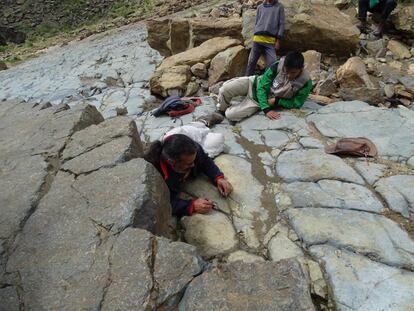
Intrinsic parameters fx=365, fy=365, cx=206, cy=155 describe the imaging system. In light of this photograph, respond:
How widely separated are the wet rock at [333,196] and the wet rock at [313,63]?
10.2 ft

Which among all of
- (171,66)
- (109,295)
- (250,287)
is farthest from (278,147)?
(171,66)

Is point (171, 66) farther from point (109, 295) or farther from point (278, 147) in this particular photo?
point (109, 295)

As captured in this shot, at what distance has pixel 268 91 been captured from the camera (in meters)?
4.87

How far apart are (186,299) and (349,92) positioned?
13.7 feet

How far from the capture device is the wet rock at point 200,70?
6.43 metres

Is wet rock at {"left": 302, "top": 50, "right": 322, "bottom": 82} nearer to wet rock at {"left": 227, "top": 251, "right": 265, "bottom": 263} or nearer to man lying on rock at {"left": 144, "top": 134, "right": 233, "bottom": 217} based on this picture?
man lying on rock at {"left": 144, "top": 134, "right": 233, "bottom": 217}

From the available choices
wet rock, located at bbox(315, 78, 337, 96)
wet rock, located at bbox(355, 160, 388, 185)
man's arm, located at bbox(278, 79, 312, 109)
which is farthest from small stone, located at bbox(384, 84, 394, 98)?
wet rock, located at bbox(355, 160, 388, 185)

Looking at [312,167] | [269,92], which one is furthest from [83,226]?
[269,92]

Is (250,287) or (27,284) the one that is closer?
(250,287)

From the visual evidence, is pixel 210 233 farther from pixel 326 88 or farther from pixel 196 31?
pixel 196 31

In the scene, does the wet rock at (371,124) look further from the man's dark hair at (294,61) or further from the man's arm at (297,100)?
the man's dark hair at (294,61)

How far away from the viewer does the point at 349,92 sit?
5199 millimetres

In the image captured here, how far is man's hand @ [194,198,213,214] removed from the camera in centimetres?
317

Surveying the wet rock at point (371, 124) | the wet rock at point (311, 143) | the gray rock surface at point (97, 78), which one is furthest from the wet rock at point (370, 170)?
the gray rock surface at point (97, 78)
